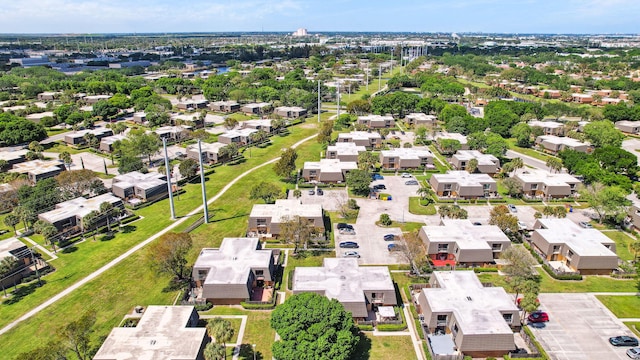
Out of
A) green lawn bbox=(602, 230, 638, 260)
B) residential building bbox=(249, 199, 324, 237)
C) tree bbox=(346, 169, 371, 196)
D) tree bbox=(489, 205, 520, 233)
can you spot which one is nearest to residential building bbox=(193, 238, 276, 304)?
residential building bbox=(249, 199, 324, 237)

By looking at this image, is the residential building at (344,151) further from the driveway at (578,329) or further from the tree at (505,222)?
the driveway at (578,329)

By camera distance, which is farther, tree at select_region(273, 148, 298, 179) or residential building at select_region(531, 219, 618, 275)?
tree at select_region(273, 148, 298, 179)

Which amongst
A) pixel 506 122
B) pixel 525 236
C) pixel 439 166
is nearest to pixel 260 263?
pixel 525 236

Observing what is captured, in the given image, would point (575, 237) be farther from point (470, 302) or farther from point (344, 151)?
point (344, 151)

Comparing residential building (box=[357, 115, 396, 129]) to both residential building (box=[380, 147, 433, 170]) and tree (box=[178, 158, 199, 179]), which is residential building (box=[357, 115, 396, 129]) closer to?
residential building (box=[380, 147, 433, 170])

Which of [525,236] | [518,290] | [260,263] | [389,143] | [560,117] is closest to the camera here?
[518,290]

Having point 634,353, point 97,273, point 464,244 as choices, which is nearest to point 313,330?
point 464,244

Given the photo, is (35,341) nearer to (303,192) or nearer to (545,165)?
(303,192)
